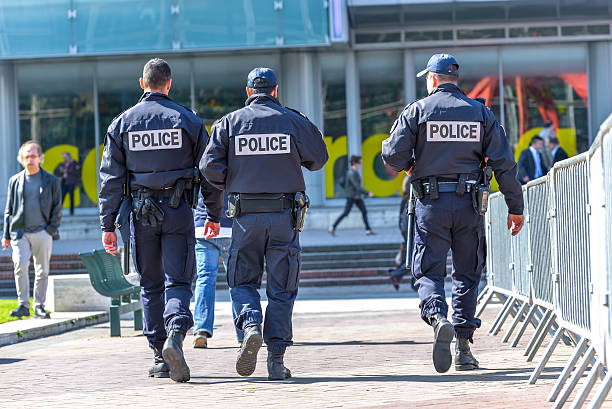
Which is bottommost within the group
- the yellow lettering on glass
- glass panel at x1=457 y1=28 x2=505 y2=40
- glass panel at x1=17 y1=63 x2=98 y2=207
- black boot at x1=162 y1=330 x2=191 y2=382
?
black boot at x1=162 y1=330 x2=191 y2=382

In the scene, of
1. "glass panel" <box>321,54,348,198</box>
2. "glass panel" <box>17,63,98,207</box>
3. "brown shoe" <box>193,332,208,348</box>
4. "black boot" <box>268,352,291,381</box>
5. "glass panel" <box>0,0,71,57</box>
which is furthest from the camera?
"glass panel" <box>17,63,98,207</box>

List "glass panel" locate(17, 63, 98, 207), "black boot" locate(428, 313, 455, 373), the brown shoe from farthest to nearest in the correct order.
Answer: "glass panel" locate(17, 63, 98, 207), the brown shoe, "black boot" locate(428, 313, 455, 373)

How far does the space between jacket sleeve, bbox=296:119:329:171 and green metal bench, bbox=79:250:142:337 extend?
446cm

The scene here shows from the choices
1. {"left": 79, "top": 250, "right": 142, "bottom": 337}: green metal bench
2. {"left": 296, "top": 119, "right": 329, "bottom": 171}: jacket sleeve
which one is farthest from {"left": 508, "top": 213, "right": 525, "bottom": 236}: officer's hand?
{"left": 79, "top": 250, "right": 142, "bottom": 337}: green metal bench

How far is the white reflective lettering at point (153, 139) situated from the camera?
745cm

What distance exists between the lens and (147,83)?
7668 mm

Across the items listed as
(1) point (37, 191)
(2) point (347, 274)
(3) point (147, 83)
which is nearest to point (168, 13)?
(2) point (347, 274)

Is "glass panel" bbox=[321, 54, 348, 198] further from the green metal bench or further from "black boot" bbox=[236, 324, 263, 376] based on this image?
"black boot" bbox=[236, 324, 263, 376]

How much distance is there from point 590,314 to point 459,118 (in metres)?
1.99

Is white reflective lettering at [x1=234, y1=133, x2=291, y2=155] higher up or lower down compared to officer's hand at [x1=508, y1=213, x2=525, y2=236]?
higher up

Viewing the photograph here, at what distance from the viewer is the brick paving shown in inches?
249

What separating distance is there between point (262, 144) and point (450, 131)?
121 cm

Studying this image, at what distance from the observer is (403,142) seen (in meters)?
7.50

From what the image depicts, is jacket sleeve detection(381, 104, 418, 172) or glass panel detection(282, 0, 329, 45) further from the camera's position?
glass panel detection(282, 0, 329, 45)
